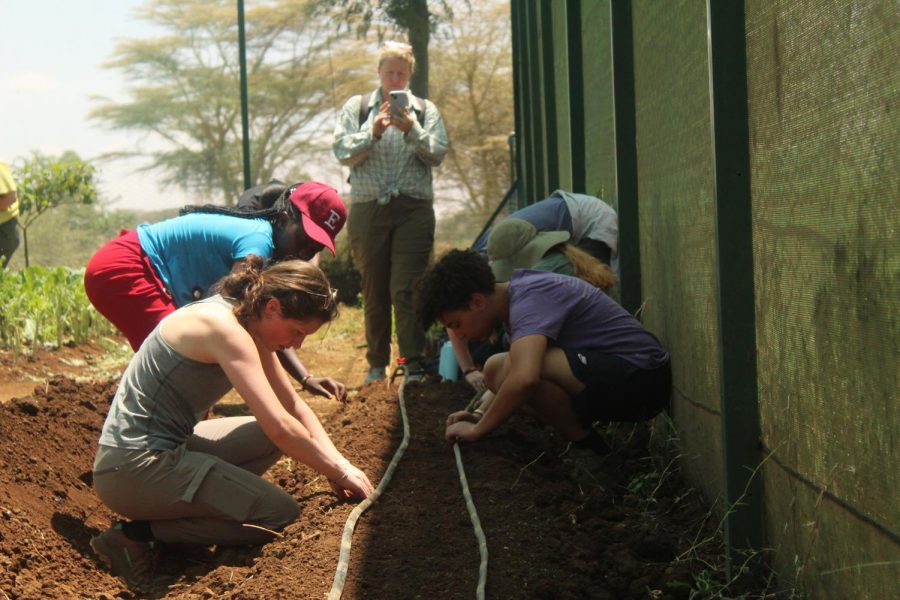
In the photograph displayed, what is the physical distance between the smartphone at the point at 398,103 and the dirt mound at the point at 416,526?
2.20m

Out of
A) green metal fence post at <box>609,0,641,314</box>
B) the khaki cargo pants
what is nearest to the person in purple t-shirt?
green metal fence post at <box>609,0,641,314</box>

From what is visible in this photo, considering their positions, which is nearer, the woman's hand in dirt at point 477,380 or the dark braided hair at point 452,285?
the dark braided hair at point 452,285

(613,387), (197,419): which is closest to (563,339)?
(613,387)

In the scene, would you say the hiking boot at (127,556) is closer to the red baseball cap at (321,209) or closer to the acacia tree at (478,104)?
the red baseball cap at (321,209)

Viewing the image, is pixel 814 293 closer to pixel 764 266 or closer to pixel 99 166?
pixel 764 266

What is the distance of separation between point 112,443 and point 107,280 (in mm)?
1268

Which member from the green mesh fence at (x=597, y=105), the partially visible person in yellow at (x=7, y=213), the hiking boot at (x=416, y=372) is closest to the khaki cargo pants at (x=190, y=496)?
the green mesh fence at (x=597, y=105)

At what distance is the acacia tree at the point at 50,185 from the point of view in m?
11.9

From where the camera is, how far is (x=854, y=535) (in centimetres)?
219

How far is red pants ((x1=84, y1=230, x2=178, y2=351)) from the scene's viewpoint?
4672 mm

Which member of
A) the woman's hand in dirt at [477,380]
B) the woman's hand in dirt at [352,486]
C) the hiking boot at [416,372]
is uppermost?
the woman's hand in dirt at [477,380]

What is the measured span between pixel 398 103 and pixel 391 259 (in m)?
0.97

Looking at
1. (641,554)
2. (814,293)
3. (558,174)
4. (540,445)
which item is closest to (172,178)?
(558,174)

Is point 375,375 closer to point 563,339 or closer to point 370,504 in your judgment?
point 563,339
